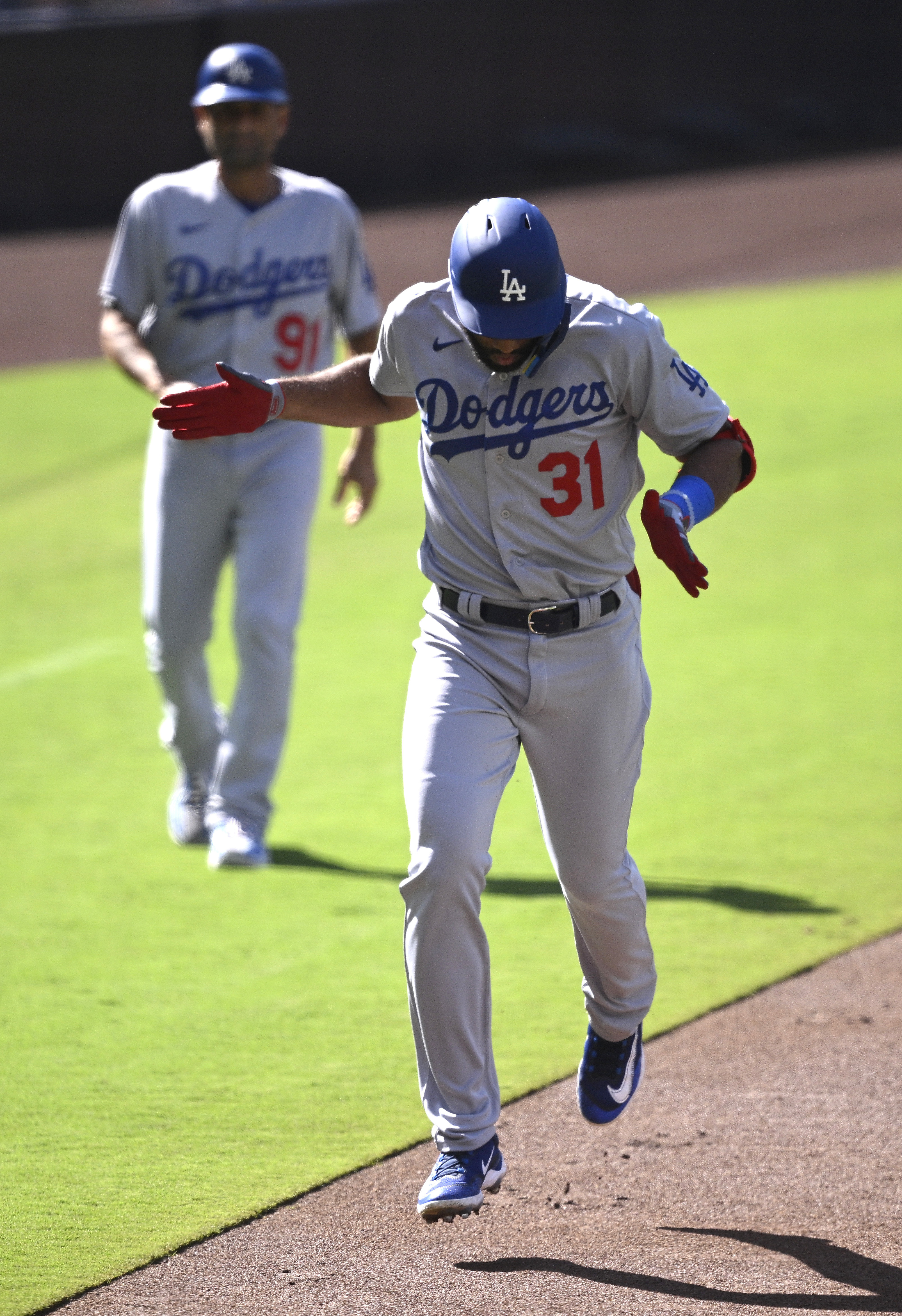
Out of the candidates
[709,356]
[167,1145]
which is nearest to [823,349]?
[709,356]

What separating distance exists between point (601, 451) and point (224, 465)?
8.51 feet

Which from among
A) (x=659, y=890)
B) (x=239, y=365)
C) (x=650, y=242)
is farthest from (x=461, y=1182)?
(x=650, y=242)

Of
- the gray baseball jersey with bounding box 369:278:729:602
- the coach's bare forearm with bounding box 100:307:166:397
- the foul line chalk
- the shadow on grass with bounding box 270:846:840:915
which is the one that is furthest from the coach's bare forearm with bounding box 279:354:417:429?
the foul line chalk

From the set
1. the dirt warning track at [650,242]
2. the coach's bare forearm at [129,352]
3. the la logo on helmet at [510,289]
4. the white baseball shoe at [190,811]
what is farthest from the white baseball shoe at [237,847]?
the dirt warning track at [650,242]

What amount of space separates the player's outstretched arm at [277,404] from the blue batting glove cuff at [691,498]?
0.69 m

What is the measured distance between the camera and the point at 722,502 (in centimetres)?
400

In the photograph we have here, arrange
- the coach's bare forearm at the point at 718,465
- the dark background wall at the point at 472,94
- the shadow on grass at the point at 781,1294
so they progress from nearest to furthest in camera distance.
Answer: the shadow on grass at the point at 781,1294 < the coach's bare forearm at the point at 718,465 < the dark background wall at the point at 472,94

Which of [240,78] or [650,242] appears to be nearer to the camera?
[240,78]

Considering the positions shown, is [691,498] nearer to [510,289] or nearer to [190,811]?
[510,289]

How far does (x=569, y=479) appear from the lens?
12.7 ft

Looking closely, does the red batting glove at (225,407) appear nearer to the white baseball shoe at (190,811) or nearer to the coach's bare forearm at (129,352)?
the coach's bare forearm at (129,352)

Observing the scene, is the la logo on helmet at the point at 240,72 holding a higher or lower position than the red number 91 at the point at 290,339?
higher

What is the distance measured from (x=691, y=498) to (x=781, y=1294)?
168cm

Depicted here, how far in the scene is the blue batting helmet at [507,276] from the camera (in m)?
3.63
